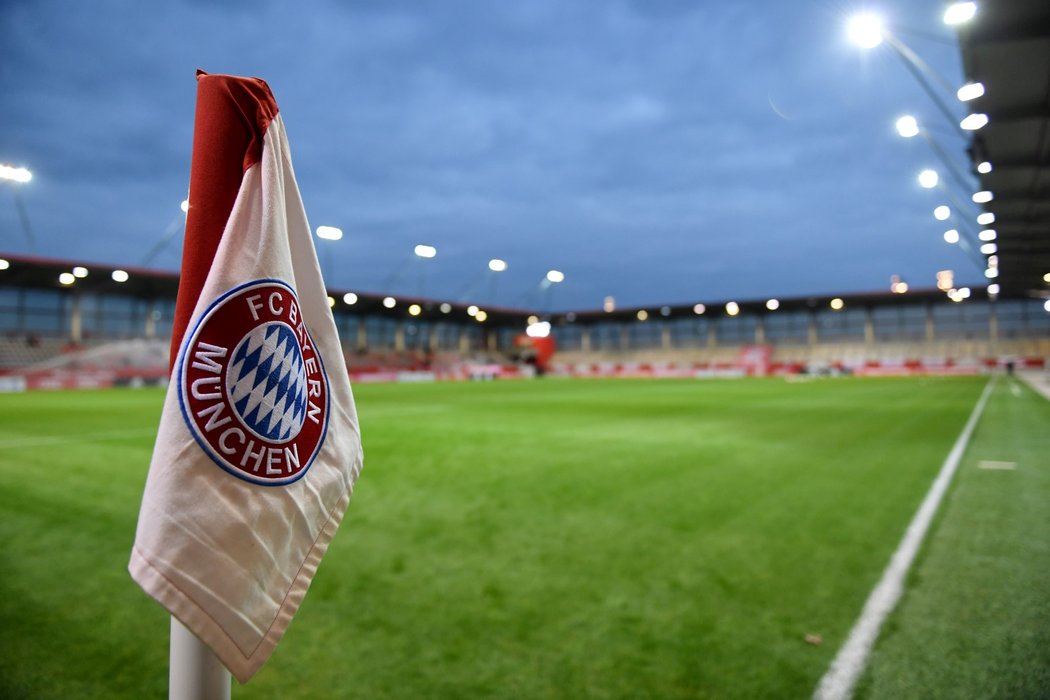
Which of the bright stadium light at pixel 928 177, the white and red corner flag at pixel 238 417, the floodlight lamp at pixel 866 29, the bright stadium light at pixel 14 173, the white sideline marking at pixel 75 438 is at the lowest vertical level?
the white sideline marking at pixel 75 438

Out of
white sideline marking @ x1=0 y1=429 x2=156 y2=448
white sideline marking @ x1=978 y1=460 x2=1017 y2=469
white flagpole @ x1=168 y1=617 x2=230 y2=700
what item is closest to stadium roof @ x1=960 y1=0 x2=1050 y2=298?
white sideline marking @ x1=978 y1=460 x2=1017 y2=469

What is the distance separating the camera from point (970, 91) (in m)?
11.8

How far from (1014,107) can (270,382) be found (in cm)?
1624

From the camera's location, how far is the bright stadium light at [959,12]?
9.08 meters

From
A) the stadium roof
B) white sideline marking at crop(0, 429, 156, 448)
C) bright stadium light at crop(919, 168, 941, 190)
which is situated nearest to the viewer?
the stadium roof

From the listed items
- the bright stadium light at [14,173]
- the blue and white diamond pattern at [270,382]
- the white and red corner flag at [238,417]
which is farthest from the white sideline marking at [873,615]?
the bright stadium light at [14,173]

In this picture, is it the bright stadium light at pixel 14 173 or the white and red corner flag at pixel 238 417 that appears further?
the bright stadium light at pixel 14 173

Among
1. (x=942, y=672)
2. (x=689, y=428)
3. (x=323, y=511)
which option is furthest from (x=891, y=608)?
(x=689, y=428)

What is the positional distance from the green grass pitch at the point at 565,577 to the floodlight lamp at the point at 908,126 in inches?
385

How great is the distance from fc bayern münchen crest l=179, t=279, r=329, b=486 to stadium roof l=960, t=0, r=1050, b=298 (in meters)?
11.9

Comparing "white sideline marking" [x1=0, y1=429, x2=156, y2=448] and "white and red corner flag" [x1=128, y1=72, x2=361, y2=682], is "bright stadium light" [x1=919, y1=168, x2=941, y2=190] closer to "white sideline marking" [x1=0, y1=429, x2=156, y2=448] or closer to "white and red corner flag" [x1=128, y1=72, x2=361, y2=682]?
"white sideline marking" [x1=0, y1=429, x2=156, y2=448]

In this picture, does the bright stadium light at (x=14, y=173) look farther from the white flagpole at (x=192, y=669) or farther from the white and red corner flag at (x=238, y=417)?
the white flagpole at (x=192, y=669)

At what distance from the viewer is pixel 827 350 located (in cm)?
7038

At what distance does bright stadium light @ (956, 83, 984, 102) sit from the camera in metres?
Answer: 11.6
